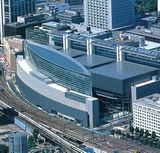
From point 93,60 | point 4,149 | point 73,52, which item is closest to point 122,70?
point 93,60

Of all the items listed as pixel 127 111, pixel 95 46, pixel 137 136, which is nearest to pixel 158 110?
pixel 137 136

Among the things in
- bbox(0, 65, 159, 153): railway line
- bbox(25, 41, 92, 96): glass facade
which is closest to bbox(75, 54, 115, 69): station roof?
bbox(25, 41, 92, 96): glass facade

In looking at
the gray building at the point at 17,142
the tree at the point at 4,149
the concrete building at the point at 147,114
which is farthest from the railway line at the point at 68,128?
the gray building at the point at 17,142

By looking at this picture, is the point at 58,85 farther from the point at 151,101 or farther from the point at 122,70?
the point at 151,101

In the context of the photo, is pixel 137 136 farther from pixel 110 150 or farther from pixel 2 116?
pixel 2 116

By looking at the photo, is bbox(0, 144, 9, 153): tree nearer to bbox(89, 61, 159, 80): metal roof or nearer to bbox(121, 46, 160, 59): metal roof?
bbox(89, 61, 159, 80): metal roof
